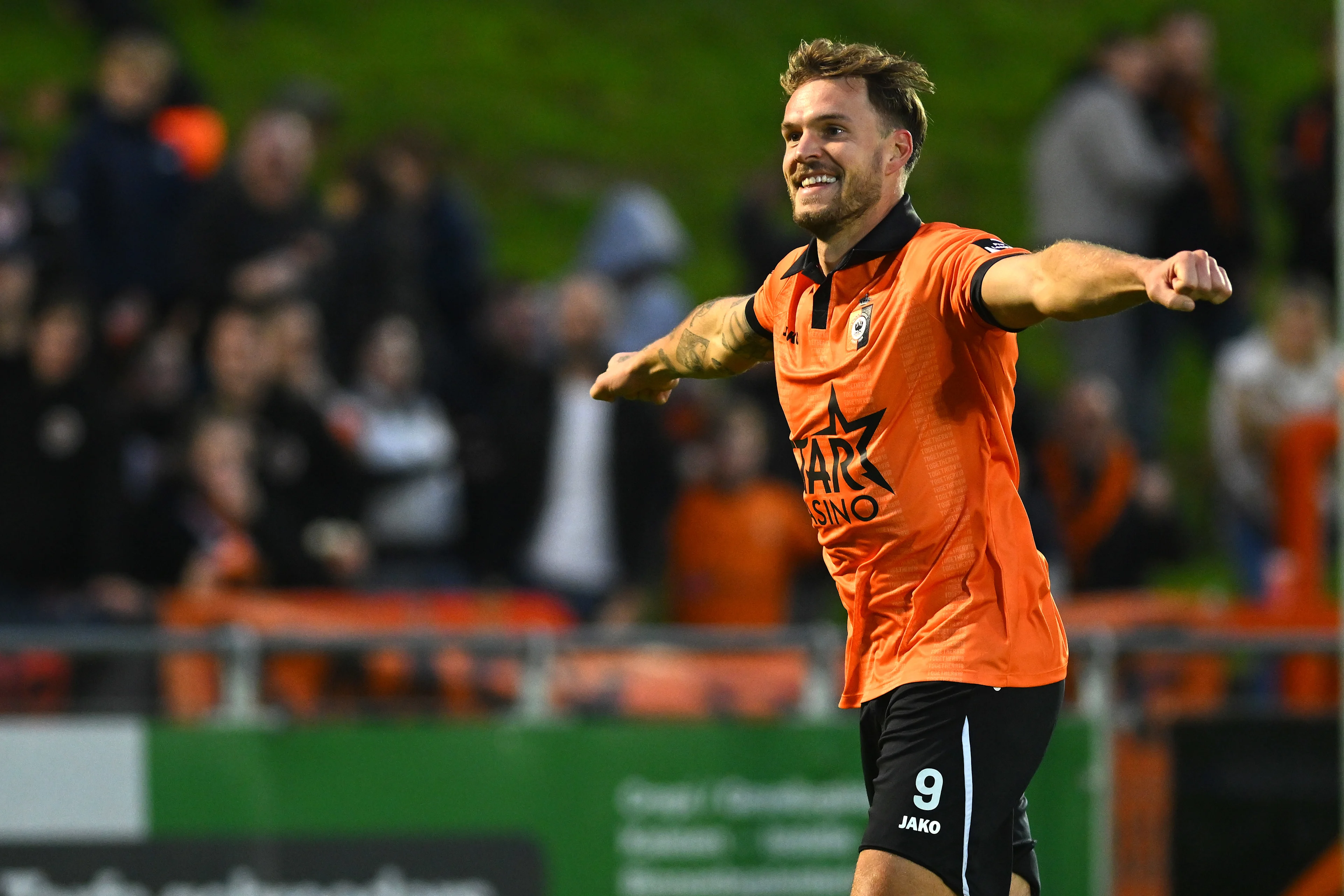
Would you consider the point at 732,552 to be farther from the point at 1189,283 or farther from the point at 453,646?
the point at 1189,283

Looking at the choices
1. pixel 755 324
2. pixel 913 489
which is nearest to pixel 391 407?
pixel 755 324

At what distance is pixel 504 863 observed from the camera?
8102 millimetres

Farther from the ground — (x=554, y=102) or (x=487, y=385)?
(x=554, y=102)

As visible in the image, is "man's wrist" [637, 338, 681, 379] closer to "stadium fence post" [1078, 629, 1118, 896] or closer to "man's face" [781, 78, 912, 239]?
"man's face" [781, 78, 912, 239]

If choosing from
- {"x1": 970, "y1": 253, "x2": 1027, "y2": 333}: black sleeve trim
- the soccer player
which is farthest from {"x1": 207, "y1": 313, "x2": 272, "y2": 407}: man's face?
{"x1": 970, "y1": 253, "x2": 1027, "y2": 333}: black sleeve trim

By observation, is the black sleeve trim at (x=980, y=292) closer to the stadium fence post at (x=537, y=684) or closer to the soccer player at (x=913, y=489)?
the soccer player at (x=913, y=489)

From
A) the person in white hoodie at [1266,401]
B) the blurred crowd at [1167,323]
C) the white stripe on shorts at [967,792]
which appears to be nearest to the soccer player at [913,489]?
the white stripe on shorts at [967,792]

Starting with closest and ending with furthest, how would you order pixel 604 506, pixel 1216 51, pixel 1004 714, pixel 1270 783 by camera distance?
pixel 1004 714 < pixel 1270 783 < pixel 604 506 < pixel 1216 51

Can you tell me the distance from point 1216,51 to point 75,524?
1602cm

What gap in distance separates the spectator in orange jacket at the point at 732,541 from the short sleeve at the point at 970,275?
17.5ft

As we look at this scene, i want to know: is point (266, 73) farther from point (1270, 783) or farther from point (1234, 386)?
point (1270, 783)

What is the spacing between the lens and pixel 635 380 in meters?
5.70

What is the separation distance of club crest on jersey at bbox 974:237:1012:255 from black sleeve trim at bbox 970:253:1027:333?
42 mm

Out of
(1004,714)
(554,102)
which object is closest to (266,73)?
(554,102)
